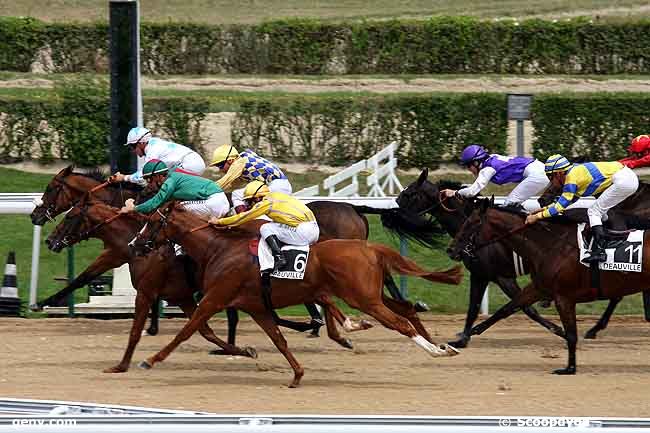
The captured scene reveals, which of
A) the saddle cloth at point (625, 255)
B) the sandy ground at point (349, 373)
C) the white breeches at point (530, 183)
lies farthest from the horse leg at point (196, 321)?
the white breeches at point (530, 183)

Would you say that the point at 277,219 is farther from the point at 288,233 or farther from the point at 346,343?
the point at 346,343

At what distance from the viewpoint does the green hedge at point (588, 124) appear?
53.1 ft

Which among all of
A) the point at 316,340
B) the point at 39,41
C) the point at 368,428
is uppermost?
the point at 39,41

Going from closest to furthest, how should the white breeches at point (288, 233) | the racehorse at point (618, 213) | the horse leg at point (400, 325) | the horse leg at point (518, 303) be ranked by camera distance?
the horse leg at point (400, 325) < the white breeches at point (288, 233) < the horse leg at point (518, 303) < the racehorse at point (618, 213)

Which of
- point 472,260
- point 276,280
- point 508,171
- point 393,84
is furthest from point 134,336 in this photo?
point 393,84

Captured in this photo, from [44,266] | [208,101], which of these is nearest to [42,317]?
[44,266]

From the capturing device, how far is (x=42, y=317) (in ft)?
36.8

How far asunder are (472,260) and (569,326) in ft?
3.99

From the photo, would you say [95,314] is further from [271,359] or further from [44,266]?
[271,359]

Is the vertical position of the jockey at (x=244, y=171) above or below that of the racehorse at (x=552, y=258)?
above

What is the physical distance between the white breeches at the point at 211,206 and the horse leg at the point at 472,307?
6.31 ft

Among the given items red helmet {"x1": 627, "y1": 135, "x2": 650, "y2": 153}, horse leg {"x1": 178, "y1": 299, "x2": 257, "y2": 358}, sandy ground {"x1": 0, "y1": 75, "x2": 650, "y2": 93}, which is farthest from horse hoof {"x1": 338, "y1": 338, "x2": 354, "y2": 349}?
sandy ground {"x1": 0, "y1": 75, "x2": 650, "y2": 93}

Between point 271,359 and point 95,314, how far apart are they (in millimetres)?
2158

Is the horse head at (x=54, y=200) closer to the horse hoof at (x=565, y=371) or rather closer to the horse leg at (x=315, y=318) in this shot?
the horse leg at (x=315, y=318)
